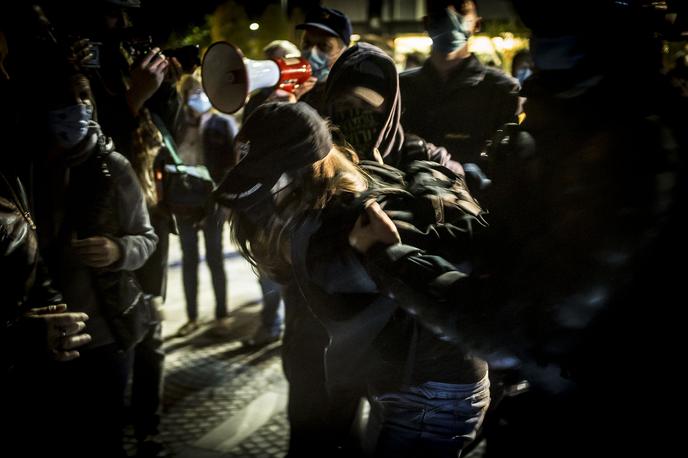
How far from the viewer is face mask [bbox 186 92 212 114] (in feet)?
18.6

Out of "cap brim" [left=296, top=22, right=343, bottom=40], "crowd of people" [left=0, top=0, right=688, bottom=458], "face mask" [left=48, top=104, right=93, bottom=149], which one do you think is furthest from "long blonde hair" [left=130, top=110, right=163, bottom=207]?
"cap brim" [left=296, top=22, right=343, bottom=40]

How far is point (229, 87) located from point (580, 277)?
1765 millimetres

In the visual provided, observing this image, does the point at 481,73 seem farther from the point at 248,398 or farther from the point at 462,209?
the point at 248,398

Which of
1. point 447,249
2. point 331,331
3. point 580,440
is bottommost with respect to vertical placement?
point 580,440

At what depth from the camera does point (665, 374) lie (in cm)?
168

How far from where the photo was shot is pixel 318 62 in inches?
160

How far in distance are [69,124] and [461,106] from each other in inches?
78.7

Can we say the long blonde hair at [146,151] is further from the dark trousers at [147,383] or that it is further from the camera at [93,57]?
the dark trousers at [147,383]

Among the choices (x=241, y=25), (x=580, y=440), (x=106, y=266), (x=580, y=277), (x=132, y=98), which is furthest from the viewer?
(x=241, y=25)

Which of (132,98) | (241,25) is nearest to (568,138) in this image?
(132,98)

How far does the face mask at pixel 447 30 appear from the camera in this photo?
3.65 m

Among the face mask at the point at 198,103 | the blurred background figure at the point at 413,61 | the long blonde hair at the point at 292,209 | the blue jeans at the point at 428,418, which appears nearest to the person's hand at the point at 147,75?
the long blonde hair at the point at 292,209

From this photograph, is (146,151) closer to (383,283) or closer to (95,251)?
(95,251)

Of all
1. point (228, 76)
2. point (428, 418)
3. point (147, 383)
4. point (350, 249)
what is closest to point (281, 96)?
point (228, 76)
